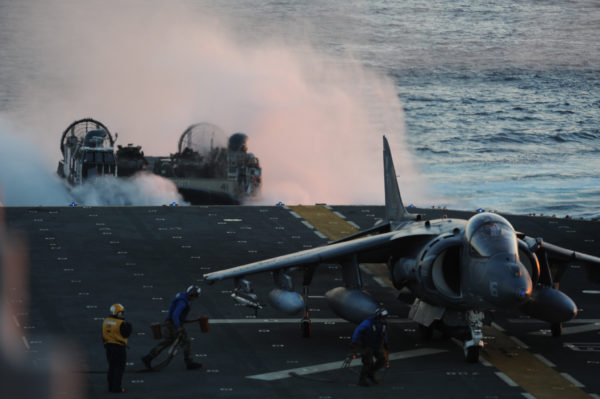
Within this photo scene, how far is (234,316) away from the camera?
33.3 meters

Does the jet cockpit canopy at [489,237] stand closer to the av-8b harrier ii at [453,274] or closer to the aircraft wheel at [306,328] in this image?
the av-8b harrier ii at [453,274]

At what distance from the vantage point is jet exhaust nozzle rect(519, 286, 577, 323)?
99.3 feet

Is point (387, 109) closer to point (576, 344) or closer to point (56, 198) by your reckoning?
point (56, 198)

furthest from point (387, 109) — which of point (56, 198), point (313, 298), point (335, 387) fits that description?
point (335, 387)

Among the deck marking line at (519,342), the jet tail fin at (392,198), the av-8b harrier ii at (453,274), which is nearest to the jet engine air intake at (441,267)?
the av-8b harrier ii at (453,274)

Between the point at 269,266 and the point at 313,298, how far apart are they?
15.7 ft

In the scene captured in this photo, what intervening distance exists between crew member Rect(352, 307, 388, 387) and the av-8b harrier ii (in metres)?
3.00

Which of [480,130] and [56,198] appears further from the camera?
[480,130]

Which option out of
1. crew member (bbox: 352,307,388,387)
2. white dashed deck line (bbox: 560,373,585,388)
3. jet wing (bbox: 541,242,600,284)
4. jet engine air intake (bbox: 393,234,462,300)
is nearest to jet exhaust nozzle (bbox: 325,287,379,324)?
jet engine air intake (bbox: 393,234,462,300)

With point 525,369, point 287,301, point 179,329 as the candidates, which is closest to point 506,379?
point 525,369

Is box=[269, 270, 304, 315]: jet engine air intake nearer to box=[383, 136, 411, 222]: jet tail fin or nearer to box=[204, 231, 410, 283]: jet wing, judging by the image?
box=[204, 231, 410, 283]: jet wing

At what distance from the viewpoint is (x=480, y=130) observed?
121 meters

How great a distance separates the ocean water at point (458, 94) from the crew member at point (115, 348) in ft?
168

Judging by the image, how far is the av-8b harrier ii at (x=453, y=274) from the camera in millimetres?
27819
